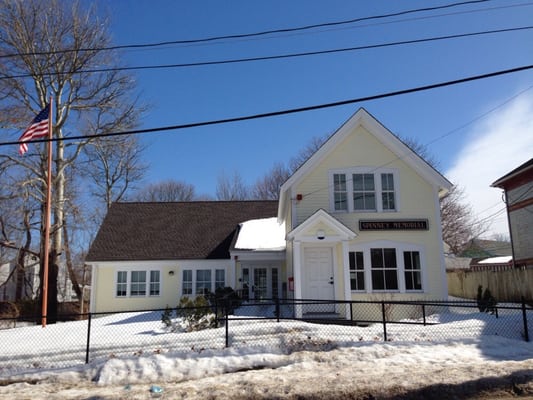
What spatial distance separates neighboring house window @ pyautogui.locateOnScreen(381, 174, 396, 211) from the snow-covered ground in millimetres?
5453

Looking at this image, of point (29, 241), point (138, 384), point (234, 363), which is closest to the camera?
point (138, 384)

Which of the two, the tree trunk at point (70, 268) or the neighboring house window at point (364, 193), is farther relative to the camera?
the tree trunk at point (70, 268)

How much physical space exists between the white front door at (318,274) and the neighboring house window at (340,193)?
5.97 ft

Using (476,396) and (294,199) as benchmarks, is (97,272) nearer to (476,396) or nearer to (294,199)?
(294,199)

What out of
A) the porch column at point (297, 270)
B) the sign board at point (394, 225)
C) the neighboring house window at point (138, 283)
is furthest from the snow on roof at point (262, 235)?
the neighboring house window at point (138, 283)

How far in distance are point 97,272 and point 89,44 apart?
44.5 ft

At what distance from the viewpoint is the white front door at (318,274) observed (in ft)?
51.0

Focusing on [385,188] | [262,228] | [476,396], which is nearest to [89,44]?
[262,228]

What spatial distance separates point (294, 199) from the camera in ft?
53.2

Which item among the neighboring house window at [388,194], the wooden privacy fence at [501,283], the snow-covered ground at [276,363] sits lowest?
the snow-covered ground at [276,363]

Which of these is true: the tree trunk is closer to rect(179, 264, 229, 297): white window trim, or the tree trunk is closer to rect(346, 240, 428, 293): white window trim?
rect(179, 264, 229, 297): white window trim

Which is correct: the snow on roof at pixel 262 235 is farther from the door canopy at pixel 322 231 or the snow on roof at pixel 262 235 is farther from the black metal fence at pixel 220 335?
the black metal fence at pixel 220 335

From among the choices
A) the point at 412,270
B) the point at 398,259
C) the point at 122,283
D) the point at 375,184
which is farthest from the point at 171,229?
the point at 412,270

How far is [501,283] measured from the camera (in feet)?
59.1
